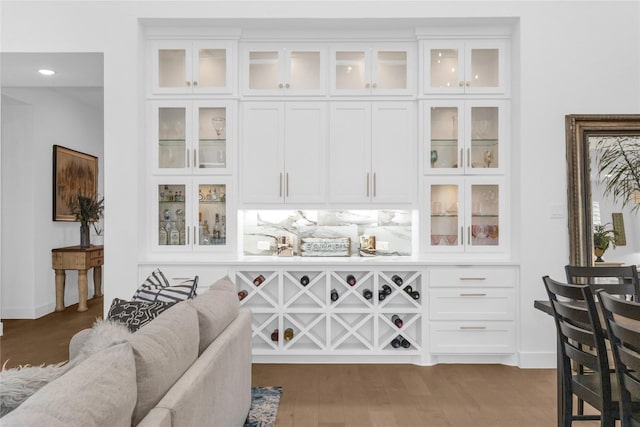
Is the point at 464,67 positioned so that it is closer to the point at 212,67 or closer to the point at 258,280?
the point at 212,67

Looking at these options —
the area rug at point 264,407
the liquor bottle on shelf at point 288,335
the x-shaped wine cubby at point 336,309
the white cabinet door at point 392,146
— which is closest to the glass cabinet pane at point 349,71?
the white cabinet door at point 392,146

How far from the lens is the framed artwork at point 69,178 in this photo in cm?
578

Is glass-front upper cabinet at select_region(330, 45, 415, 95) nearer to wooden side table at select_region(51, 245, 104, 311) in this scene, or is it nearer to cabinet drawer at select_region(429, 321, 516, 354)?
cabinet drawer at select_region(429, 321, 516, 354)

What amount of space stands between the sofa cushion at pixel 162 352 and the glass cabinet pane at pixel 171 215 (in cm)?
223

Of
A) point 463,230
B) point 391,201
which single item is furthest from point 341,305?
point 463,230

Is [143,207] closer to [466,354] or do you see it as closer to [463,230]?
[463,230]

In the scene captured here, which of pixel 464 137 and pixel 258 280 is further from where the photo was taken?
pixel 464 137

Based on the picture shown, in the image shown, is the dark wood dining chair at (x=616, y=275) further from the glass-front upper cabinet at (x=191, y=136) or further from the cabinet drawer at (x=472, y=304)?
the glass-front upper cabinet at (x=191, y=136)

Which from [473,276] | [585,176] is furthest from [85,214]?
[585,176]

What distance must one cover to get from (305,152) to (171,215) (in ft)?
4.44

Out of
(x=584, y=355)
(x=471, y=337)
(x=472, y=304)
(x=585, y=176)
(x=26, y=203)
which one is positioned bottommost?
(x=471, y=337)

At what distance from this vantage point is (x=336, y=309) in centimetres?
376

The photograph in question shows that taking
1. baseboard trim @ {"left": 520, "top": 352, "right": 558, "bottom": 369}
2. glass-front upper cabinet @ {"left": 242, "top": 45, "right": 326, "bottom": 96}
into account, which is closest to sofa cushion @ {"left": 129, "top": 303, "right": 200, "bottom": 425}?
glass-front upper cabinet @ {"left": 242, "top": 45, "right": 326, "bottom": 96}

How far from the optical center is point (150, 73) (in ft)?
12.9
